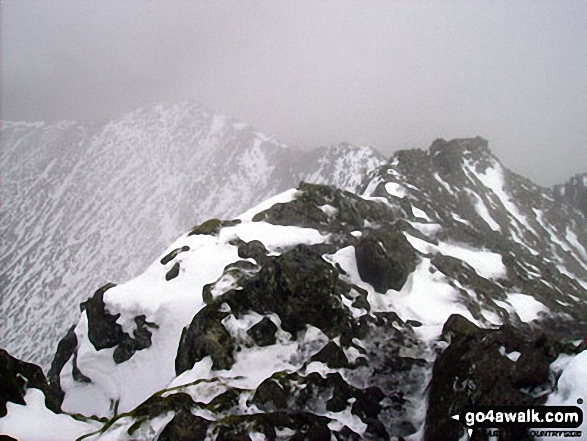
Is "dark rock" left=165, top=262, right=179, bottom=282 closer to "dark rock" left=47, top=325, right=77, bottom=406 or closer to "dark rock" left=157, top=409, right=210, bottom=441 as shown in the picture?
"dark rock" left=47, top=325, right=77, bottom=406

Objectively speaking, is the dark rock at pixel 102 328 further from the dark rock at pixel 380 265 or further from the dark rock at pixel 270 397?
the dark rock at pixel 380 265

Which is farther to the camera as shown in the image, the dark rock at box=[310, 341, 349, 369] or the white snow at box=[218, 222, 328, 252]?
the white snow at box=[218, 222, 328, 252]

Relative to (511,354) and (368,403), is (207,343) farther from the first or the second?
(511,354)

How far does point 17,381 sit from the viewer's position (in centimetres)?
2875

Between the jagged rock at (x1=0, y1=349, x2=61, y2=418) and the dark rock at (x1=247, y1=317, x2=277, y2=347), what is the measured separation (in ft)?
48.7

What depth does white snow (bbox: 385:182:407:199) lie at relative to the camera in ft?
244

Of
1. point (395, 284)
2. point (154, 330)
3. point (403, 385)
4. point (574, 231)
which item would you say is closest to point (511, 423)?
point (403, 385)

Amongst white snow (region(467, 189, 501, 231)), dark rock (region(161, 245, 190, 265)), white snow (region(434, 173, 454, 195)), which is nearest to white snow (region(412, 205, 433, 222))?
white snow (region(467, 189, 501, 231))

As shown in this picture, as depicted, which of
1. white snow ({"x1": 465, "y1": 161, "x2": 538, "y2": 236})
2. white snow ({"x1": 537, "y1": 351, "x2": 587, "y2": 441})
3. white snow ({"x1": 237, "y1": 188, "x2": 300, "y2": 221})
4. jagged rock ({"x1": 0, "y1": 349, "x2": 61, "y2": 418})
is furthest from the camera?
white snow ({"x1": 465, "y1": 161, "x2": 538, "y2": 236})

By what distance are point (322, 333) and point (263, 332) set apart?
473 cm

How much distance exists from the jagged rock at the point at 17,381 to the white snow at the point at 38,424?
0.41m

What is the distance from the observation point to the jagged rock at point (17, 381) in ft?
88.6

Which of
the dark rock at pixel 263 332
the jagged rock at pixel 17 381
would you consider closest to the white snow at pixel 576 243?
the dark rock at pixel 263 332

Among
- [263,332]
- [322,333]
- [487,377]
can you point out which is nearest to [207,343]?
[263,332]
